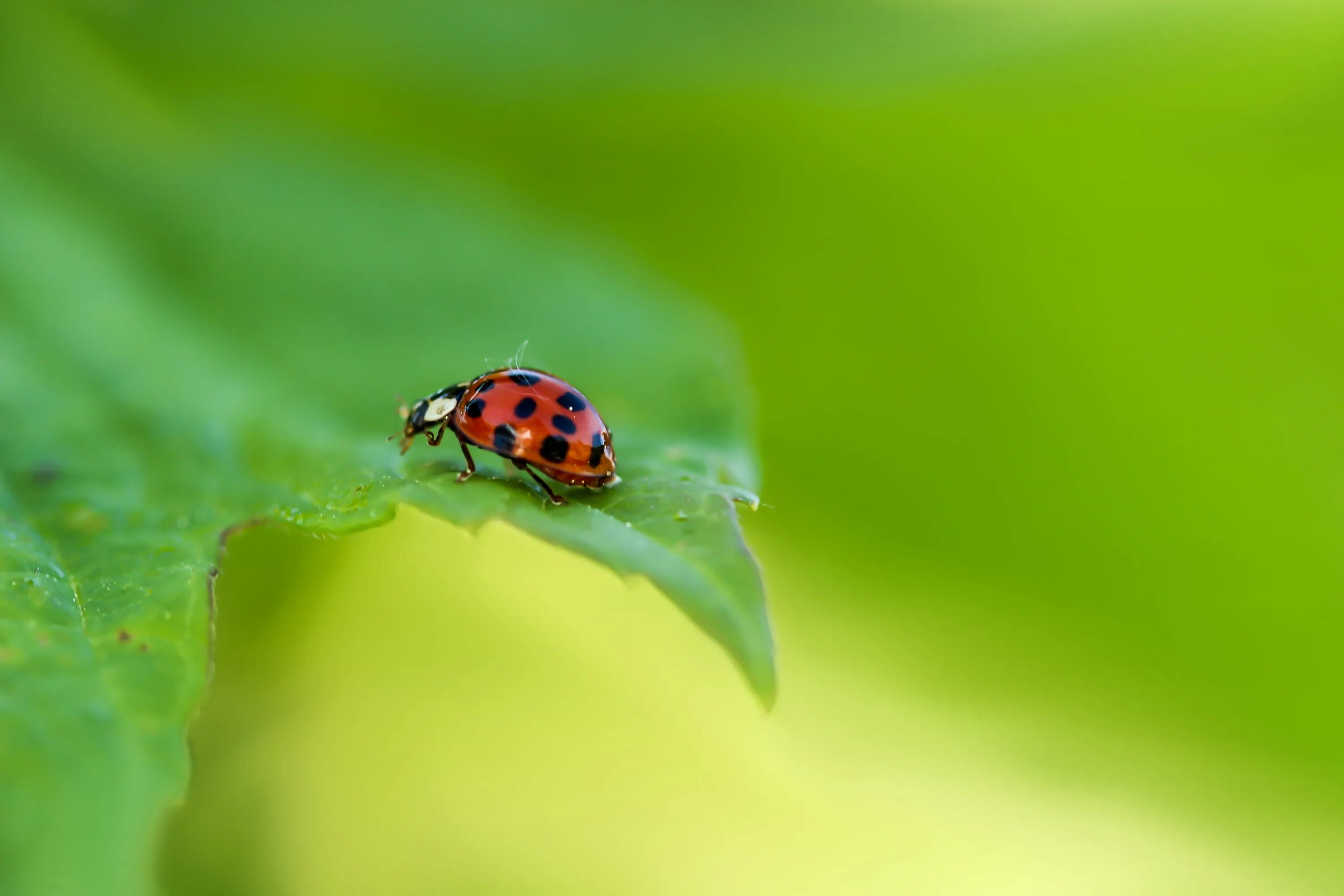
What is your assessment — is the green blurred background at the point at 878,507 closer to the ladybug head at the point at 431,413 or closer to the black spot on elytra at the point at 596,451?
the ladybug head at the point at 431,413

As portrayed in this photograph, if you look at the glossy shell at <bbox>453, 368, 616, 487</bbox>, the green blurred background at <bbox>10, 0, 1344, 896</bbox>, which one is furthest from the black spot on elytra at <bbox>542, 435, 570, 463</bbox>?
the green blurred background at <bbox>10, 0, 1344, 896</bbox>

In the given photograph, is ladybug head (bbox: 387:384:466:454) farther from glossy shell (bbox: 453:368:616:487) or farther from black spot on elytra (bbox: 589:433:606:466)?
black spot on elytra (bbox: 589:433:606:466)

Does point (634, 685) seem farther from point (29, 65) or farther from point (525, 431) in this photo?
point (29, 65)

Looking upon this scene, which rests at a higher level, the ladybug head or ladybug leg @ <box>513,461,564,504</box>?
the ladybug head

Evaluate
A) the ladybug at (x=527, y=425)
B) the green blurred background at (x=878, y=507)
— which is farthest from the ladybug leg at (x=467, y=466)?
the green blurred background at (x=878, y=507)

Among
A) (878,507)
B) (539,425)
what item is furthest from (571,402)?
(878,507)

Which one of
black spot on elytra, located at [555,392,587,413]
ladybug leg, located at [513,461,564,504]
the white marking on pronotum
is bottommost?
ladybug leg, located at [513,461,564,504]
